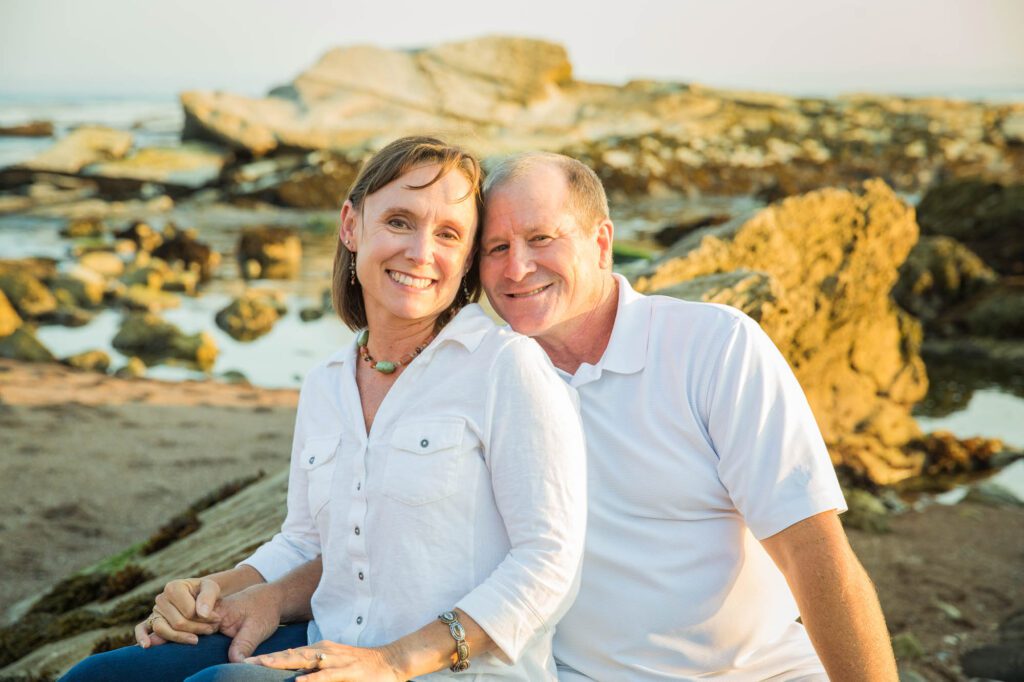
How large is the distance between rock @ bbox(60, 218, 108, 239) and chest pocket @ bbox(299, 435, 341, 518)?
21.4 metres

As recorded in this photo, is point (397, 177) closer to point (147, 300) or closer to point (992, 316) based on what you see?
point (992, 316)

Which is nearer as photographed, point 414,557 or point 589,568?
point 414,557

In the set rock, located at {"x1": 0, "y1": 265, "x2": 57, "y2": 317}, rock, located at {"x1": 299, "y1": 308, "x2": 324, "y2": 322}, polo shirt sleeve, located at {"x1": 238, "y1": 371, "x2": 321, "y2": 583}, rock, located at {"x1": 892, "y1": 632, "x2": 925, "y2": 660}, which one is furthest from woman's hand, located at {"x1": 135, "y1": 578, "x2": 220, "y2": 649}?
rock, located at {"x1": 0, "y1": 265, "x2": 57, "y2": 317}

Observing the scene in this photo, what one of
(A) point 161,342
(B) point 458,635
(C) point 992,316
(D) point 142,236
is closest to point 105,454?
A: (A) point 161,342

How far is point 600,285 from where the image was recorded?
3268 mm

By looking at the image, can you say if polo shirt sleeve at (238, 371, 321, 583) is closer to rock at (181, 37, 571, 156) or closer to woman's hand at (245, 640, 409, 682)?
woman's hand at (245, 640, 409, 682)

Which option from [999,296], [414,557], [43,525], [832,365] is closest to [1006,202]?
[999,296]

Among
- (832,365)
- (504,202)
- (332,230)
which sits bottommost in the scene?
(332,230)

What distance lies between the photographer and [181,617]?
101 inches

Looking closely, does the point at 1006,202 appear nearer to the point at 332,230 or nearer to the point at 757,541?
the point at 332,230

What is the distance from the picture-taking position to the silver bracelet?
7.54 feet

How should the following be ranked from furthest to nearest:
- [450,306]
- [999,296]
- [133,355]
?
[999,296] → [133,355] → [450,306]

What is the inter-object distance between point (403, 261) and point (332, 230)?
75.0 ft

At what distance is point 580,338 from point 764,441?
2.63 feet
